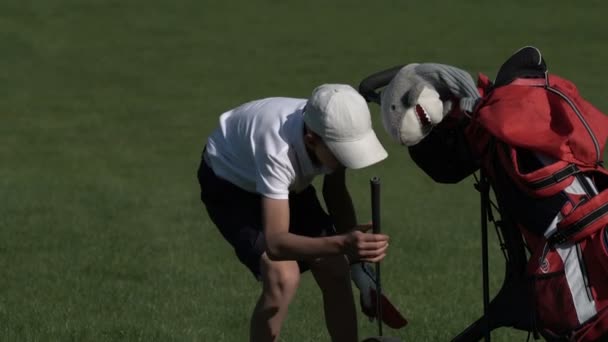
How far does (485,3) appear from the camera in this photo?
2433cm

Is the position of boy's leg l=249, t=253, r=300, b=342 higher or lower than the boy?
lower

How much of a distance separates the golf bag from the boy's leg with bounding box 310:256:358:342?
73 centimetres

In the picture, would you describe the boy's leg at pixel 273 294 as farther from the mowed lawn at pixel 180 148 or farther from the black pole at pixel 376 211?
the mowed lawn at pixel 180 148

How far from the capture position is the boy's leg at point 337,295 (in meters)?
5.79

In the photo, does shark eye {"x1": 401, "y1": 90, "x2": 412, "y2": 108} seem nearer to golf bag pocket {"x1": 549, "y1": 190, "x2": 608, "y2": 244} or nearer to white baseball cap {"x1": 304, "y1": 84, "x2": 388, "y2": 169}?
white baseball cap {"x1": 304, "y1": 84, "x2": 388, "y2": 169}

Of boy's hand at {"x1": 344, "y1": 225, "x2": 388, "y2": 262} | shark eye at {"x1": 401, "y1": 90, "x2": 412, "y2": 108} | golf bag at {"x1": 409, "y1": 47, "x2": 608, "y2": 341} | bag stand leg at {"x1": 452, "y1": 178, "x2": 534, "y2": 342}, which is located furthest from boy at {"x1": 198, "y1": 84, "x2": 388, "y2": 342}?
bag stand leg at {"x1": 452, "y1": 178, "x2": 534, "y2": 342}

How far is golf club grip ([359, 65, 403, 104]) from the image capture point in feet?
18.1

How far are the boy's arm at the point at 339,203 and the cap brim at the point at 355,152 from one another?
68 centimetres

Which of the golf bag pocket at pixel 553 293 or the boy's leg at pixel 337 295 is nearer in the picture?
the golf bag pocket at pixel 553 293

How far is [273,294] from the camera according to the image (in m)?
5.58

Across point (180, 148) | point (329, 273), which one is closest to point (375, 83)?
point (329, 273)

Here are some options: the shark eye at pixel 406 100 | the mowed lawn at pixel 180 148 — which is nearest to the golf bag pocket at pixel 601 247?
the shark eye at pixel 406 100

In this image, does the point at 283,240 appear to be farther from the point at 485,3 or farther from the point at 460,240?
the point at 485,3

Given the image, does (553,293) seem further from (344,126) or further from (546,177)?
(344,126)
